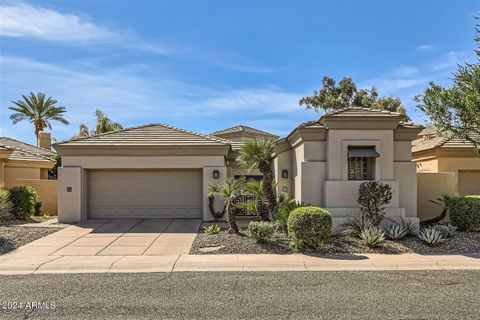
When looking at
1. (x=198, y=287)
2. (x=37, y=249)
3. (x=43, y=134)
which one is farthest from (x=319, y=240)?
(x=43, y=134)

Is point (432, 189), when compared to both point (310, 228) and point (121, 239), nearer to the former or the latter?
point (310, 228)

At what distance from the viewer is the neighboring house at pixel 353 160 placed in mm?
12367

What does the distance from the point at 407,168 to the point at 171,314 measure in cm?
1010

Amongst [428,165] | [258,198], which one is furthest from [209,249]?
[428,165]

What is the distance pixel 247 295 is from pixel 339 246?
183 inches

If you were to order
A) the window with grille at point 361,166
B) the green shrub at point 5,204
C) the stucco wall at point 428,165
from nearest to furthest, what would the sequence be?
the window with grille at point 361,166 → the green shrub at point 5,204 → the stucco wall at point 428,165

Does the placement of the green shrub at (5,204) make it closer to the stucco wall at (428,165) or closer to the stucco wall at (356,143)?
the stucco wall at (356,143)

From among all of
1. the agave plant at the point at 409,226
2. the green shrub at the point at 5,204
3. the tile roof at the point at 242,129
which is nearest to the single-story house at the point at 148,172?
the green shrub at the point at 5,204

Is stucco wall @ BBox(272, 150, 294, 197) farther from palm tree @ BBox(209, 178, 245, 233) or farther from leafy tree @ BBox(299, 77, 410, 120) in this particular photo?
leafy tree @ BBox(299, 77, 410, 120)

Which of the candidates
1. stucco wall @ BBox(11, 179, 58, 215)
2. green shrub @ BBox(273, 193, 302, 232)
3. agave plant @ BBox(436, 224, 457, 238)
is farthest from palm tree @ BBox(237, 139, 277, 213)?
stucco wall @ BBox(11, 179, 58, 215)

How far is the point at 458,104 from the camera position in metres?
12.3

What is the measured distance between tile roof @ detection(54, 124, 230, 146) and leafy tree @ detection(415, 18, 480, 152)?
7.94m

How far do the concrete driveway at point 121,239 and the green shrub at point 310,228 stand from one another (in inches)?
120

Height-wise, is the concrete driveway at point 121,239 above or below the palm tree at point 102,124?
below
